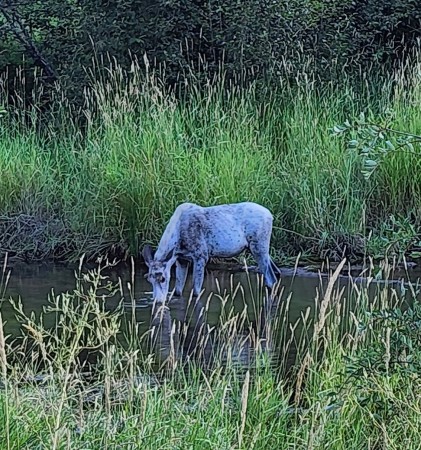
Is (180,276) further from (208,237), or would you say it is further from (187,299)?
(208,237)

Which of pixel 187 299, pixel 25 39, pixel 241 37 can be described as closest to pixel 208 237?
pixel 187 299

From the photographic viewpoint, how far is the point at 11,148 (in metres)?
11.9

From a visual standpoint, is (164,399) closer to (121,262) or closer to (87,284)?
(87,284)

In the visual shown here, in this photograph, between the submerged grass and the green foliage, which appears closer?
the submerged grass

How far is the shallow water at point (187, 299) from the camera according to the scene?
731cm

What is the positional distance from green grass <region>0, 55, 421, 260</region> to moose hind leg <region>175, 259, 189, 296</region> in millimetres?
1577

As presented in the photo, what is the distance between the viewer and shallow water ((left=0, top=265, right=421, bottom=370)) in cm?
731

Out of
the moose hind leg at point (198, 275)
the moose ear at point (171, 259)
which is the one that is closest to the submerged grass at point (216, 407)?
the moose ear at point (171, 259)

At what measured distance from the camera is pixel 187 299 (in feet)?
28.4

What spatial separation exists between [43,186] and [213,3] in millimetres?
4510

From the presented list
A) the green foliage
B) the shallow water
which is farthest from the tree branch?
the shallow water

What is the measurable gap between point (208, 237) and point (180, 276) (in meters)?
0.40

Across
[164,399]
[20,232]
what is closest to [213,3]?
[20,232]

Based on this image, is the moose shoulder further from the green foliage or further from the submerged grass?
the green foliage
